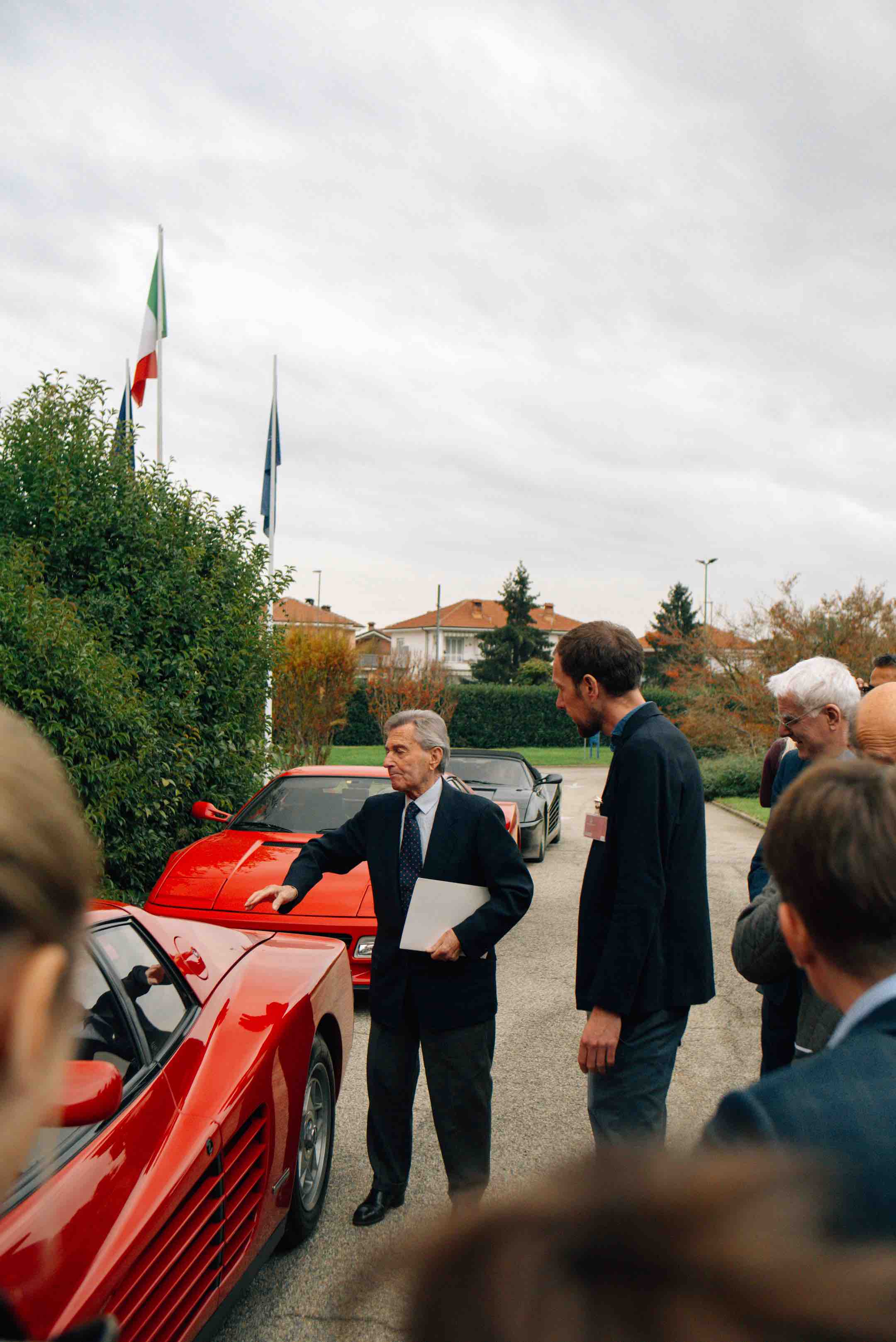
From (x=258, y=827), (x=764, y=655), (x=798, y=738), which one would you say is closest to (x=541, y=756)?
(x=764, y=655)

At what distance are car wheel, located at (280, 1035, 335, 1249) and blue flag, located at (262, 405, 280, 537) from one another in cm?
1283

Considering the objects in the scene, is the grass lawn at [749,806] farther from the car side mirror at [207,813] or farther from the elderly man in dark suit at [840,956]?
the elderly man in dark suit at [840,956]

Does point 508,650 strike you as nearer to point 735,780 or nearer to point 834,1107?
point 735,780

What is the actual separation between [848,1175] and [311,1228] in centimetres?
355

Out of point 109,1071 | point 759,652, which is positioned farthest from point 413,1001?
point 759,652

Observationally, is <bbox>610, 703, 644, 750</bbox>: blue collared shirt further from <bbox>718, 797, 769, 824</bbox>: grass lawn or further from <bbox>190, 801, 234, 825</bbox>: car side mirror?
Answer: <bbox>718, 797, 769, 824</bbox>: grass lawn

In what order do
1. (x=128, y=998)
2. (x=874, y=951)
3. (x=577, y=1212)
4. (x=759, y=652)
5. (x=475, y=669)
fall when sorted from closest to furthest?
1. (x=577, y=1212)
2. (x=874, y=951)
3. (x=128, y=998)
4. (x=759, y=652)
5. (x=475, y=669)

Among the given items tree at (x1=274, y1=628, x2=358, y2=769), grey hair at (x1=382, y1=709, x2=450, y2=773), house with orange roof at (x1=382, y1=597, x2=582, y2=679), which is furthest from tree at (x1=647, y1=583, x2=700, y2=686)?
grey hair at (x1=382, y1=709, x2=450, y2=773)

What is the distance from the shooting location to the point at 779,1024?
3.14 metres

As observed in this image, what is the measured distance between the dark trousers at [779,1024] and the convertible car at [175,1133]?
5.12ft

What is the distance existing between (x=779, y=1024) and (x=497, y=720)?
4058cm

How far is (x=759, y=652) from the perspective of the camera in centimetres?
2455

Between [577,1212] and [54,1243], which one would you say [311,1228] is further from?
[577,1212]

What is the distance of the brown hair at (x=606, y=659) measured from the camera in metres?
3.07
